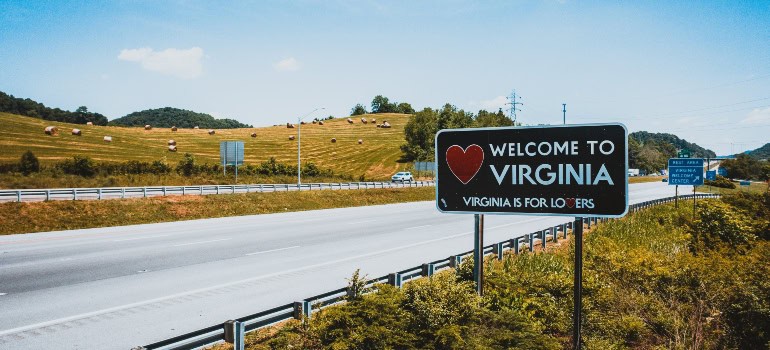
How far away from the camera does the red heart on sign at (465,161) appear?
6.77 m

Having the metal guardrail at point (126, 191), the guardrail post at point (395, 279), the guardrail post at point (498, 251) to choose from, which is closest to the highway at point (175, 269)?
the guardrail post at point (395, 279)

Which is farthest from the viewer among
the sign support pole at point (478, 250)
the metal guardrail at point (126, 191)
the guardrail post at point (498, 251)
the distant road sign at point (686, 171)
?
the distant road sign at point (686, 171)

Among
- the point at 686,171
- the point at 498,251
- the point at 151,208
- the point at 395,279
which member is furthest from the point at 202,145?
the point at 395,279

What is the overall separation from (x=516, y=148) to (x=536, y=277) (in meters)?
4.90

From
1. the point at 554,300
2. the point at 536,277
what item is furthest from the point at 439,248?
the point at 554,300

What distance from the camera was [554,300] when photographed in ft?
28.4

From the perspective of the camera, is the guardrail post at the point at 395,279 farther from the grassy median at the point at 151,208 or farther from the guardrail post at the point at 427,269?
the grassy median at the point at 151,208

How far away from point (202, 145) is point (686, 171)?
7299 centimetres

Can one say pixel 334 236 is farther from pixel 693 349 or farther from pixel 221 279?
pixel 693 349

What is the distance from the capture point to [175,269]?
1363 centimetres

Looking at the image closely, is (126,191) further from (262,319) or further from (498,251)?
(262,319)

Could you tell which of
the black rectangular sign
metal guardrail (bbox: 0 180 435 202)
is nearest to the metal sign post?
the black rectangular sign

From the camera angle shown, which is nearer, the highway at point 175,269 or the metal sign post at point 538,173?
the metal sign post at point 538,173

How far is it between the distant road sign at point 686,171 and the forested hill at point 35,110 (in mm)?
119142
